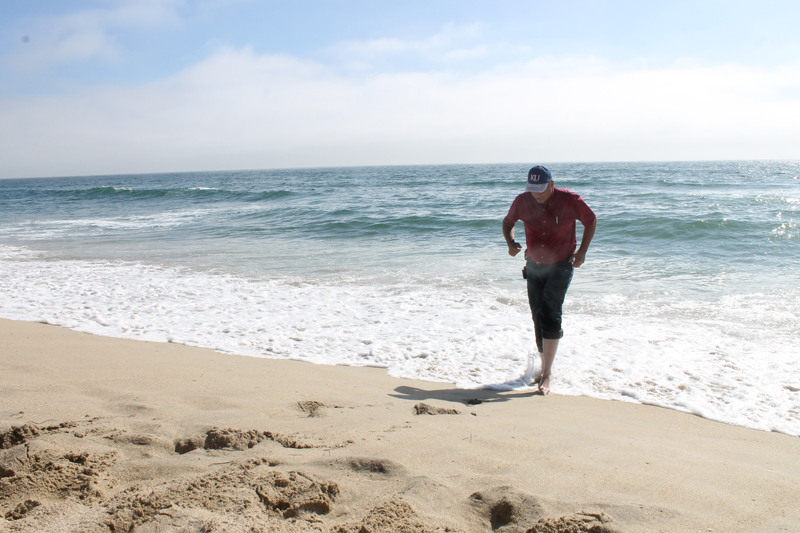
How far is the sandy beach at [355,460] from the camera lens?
182cm

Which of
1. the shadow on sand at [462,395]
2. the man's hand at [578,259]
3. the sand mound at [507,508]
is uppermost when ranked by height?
the man's hand at [578,259]

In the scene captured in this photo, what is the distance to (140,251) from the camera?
11.1m

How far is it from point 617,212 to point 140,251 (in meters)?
14.6

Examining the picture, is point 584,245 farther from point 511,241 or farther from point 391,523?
point 391,523

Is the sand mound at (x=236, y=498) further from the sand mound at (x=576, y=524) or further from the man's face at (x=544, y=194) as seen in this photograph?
the man's face at (x=544, y=194)

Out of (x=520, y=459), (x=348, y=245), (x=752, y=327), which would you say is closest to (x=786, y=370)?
(x=752, y=327)

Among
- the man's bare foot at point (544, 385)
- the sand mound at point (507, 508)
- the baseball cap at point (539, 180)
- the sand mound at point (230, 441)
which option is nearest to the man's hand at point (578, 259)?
the baseball cap at point (539, 180)

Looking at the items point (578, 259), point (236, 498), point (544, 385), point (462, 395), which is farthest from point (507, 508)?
point (578, 259)

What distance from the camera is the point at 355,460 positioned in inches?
88.6

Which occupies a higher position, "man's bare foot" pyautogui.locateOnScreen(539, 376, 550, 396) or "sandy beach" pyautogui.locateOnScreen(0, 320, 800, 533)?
"sandy beach" pyautogui.locateOnScreen(0, 320, 800, 533)

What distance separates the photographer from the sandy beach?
1.82m

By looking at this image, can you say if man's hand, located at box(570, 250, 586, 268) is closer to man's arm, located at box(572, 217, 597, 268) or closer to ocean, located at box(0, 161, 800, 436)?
man's arm, located at box(572, 217, 597, 268)

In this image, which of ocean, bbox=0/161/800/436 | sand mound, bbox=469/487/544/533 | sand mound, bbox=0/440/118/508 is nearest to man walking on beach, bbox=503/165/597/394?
ocean, bbox=0/161/800/436

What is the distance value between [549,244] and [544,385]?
3.76ft
